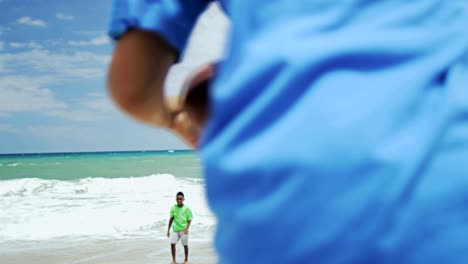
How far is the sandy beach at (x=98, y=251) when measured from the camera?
1128cm

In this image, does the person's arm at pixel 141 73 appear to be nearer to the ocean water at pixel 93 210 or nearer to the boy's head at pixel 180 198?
the boy's head at pixel 180 198

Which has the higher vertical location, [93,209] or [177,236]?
[93,209]

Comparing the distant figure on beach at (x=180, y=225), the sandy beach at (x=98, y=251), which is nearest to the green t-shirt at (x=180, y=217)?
Answer: the distant figure on beach at (x=180, y=225)

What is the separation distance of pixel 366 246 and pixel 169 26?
35cm

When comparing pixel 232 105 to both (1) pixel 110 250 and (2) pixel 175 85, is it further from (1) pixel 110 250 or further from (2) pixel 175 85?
(1) pixel 110 250

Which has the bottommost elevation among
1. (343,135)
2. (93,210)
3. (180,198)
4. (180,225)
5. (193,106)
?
(343,135)

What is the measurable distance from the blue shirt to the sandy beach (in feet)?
33.0

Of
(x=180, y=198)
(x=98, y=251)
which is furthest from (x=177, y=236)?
(x=98, y=251)

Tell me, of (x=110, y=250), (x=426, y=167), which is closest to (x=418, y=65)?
(x=426, y=167)

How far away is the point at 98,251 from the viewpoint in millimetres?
12242

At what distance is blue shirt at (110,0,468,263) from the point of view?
54cm

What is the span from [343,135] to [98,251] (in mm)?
12207

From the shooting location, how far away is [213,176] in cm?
63

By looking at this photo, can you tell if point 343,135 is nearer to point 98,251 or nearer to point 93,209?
point 98,251
